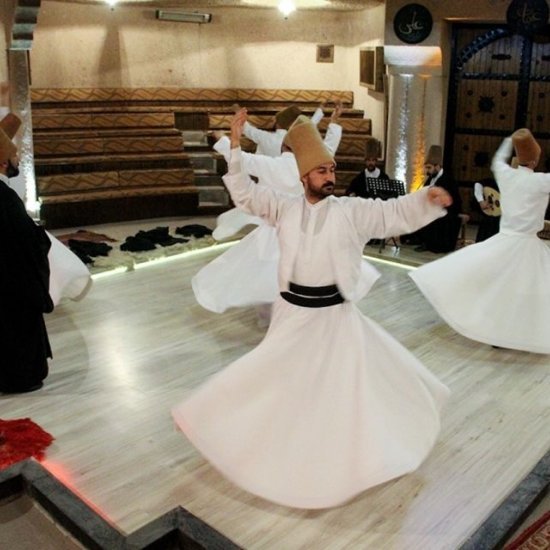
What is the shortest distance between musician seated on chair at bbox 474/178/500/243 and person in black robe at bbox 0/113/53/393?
3423mm

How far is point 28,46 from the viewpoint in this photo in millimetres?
7859

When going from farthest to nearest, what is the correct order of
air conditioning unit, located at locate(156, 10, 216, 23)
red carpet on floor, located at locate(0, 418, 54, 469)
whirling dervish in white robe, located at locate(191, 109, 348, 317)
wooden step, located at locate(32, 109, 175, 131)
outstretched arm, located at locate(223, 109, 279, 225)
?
1. air conditioning unit, located at locate(156, 10, 216, 23)
2. wooden step, located at locate(32, 109, 175, 131)
3. whirling dervish in white robe, located at locate(191, 109, 348, 317)
4. red carpet on floor, located at locate(0, 418, 54, 469)
5. outstretched arm, located at locate(223, 109, 279, 225)

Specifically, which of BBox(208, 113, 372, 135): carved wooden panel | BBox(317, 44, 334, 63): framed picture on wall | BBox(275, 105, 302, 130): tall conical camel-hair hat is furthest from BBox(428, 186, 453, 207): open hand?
BBox(317, 44, 334, 63): framed picture on wall

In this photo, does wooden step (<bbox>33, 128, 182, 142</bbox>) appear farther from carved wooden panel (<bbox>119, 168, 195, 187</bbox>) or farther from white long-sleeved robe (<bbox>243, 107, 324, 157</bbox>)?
white long-sleeved robe (<bbox>243, 107, 324, 157</bbox>)

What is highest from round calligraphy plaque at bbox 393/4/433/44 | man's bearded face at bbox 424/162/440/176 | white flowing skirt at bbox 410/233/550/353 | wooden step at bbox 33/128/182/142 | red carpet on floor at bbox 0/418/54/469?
round calligraphy plaque at bbox 393/4/433/44

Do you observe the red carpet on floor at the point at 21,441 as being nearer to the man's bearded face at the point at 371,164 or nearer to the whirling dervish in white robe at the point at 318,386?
the whirling dervish in white robe at the point at 318,386

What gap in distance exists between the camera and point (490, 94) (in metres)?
8.92

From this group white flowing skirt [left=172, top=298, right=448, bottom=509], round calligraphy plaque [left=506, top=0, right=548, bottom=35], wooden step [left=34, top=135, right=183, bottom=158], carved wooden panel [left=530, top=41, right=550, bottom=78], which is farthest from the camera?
wooden step [left=34, top=135, right=183, bottom=158]

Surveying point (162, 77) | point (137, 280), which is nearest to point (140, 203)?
point (162, 77)

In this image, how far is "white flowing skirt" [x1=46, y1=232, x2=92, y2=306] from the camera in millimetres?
5481

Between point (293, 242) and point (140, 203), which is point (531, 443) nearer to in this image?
point (293, 242)

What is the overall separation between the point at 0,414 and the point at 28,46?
5058 millimetres

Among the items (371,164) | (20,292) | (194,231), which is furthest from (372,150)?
(20,292)

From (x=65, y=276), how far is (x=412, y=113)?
4.98m
